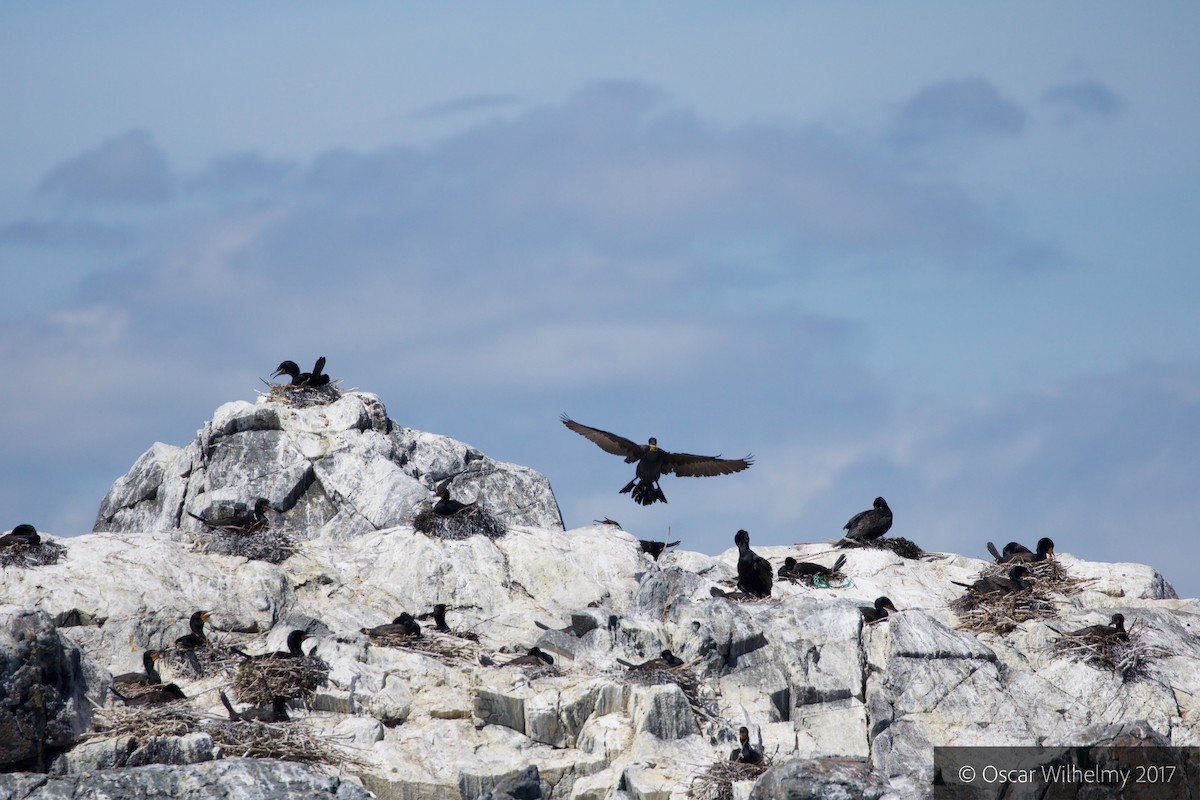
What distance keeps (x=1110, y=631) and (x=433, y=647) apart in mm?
9707

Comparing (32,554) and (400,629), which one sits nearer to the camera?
(400,629)

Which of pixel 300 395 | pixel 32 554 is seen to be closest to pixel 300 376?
pixel 300 395

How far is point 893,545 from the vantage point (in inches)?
1177

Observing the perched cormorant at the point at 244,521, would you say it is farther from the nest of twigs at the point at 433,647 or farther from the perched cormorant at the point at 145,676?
the perched cormorant at the point at 145,676

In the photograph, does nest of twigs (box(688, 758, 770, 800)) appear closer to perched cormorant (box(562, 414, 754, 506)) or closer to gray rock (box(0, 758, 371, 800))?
gray rock (box(0, 758, 371, 800))

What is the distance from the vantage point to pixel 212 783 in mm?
20156

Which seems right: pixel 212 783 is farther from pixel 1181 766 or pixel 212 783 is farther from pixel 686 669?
pixel 1181 766

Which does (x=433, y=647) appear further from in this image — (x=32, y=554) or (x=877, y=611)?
(x=877, y=611)

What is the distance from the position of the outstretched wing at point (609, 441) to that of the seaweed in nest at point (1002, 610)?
7.03 m

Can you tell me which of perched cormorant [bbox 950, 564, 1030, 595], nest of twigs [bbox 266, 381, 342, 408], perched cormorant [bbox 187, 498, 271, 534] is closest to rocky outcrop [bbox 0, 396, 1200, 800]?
perched cormorant [bbox 187, 498, 271, 534]

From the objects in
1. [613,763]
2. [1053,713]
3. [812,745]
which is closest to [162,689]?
[613,763]

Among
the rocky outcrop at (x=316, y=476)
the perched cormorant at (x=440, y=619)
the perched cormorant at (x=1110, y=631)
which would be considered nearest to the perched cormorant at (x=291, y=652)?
the perched cormorant at (x=440, y=619)

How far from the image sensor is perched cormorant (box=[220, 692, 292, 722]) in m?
21.6

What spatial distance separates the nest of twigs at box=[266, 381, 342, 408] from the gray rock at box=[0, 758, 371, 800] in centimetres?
1230
